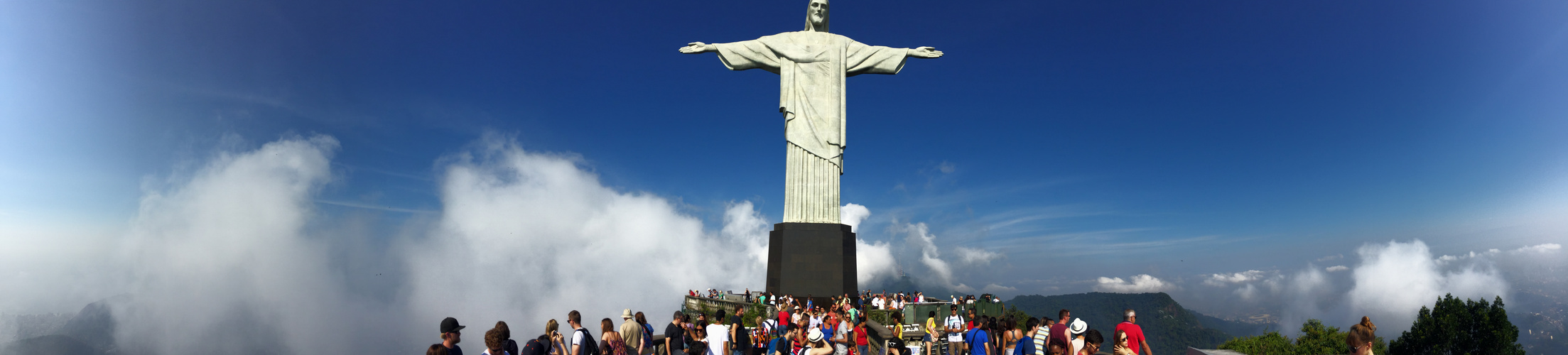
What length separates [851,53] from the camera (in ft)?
76.1

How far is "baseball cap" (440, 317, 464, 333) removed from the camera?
6195 mm

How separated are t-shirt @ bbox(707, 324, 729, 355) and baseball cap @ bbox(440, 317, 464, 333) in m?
3.32

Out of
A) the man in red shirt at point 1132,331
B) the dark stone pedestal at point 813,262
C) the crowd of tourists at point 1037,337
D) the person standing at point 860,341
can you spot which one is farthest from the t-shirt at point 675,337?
the dark stone pedestal at point 813,262

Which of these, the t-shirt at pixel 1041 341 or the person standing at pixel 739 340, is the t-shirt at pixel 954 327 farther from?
the person standing at pixel 739 340

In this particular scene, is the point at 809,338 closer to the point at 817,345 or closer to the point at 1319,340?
the point at 817,345

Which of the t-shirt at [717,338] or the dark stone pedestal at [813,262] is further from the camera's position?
the dark stone pedestal at [813,262]

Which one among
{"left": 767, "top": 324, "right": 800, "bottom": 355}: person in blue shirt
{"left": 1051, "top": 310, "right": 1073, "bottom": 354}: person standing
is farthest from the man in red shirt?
{"left": 767, "top": 324, "right": 800, "bottom": 355}: person in blue shirt

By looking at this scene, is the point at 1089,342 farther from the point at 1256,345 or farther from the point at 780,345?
the point at 1256,345

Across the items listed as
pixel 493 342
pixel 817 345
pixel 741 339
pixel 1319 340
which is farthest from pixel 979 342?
pixel 1319 340

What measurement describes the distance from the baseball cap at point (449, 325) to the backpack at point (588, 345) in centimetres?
186

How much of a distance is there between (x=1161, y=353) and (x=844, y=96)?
18789cm

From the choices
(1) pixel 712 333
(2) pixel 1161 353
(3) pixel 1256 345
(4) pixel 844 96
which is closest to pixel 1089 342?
(1) pixel 712 333

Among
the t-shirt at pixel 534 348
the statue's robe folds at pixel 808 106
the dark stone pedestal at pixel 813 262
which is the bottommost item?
the t-shirt at pixel 534 348

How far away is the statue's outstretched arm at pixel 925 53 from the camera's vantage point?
23.2 metres
